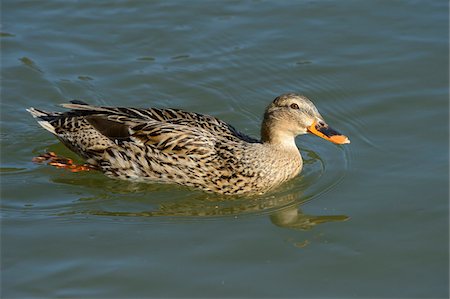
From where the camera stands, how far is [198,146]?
1105 cm

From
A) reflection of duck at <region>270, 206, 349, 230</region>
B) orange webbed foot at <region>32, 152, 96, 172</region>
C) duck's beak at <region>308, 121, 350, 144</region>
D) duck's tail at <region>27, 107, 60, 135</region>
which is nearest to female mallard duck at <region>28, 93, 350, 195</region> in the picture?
duck's beak at <region>308, 121, 350, 144</region>

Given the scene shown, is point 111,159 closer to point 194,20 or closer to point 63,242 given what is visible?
point 63,242

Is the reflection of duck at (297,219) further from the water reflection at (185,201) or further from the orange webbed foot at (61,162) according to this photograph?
the orange webbed foot at (61,162)

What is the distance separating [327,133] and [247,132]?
80.3 inches

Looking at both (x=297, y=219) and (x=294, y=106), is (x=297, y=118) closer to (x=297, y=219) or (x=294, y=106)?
(x=294, y=106)

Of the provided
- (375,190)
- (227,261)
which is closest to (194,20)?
(375,190)

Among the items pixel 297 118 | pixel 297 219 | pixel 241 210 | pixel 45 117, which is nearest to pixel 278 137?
pixel 297 118

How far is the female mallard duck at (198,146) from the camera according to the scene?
1090 centimetres

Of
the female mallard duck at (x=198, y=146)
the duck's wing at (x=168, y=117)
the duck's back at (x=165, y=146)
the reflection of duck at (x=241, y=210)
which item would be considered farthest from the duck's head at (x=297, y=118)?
the reflection of duck at (x=241, y=210)

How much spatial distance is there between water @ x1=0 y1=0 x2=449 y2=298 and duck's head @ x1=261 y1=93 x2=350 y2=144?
623 mm

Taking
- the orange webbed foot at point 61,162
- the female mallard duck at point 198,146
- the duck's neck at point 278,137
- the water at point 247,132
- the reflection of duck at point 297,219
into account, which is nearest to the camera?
the water at point 247,132

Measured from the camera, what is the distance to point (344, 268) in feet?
29.5

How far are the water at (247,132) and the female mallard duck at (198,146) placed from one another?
0.70ft

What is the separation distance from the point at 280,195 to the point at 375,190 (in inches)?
44.0
